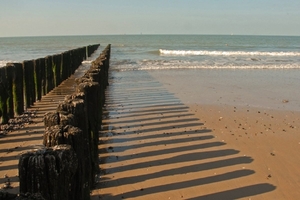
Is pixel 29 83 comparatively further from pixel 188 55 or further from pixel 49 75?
pixel 188 55

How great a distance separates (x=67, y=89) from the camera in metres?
14.0

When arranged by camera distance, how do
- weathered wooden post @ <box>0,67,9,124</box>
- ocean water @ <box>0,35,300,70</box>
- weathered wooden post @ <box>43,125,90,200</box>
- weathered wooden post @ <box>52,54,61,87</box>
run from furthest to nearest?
ocean water @ <box>0,35,300,70</box>, weathered wooden post @ <box>52,54,61,87</box>, weathered wooden post @ <box>0,67,9,124</box>, weathered wooden post @ <box>43,125,90,200</box>

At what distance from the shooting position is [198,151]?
20.2 ft

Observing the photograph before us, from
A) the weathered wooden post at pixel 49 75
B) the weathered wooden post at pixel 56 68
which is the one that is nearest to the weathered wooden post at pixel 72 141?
the weathered wooden post at pixel 49 75

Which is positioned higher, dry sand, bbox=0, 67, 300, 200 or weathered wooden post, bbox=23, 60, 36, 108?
weathered wooden post, bbox=23, 60, 36, 108

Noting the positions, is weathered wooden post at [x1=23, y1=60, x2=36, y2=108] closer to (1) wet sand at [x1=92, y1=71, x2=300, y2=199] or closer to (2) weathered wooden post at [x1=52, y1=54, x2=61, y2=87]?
(1) wet sand at [x1=92, y1=71, x2=300, y2=199]

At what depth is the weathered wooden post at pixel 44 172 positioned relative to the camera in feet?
8.16

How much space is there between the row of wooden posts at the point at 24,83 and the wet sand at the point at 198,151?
215 cm

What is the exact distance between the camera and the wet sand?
472 cm

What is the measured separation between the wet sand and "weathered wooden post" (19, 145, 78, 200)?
6.39 feet

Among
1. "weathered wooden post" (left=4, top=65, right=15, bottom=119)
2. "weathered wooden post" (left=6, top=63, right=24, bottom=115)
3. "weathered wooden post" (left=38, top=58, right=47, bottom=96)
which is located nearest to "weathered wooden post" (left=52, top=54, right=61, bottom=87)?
"weathered wooden post" (left=38, top=58, right=47, bottom=96)

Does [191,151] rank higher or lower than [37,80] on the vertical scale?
lower

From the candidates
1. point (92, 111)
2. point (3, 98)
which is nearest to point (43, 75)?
point (3, 98)

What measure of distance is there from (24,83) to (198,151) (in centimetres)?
564
